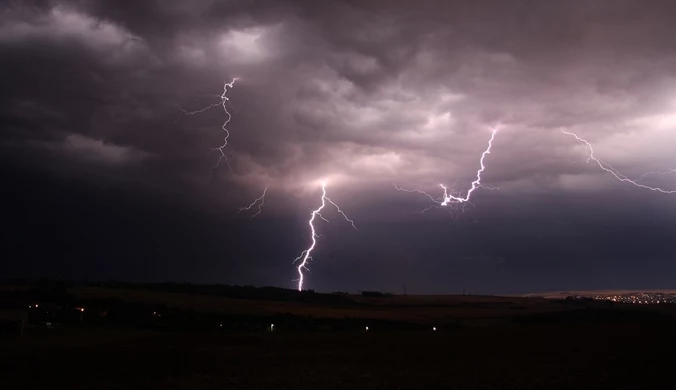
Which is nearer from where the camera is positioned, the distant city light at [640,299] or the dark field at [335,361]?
the dark field at [335,361]

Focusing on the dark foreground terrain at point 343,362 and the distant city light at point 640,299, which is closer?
the dark foreground terrain at point 343,362

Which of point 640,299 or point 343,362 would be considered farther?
point 640,299

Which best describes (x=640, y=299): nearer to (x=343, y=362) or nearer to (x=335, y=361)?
(x=335, y=361)

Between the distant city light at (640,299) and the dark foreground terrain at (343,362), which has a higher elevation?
the dark foreground terrain at (343,362)

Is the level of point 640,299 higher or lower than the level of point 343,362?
lower

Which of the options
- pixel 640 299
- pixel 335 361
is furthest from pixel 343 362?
pixel 640 299

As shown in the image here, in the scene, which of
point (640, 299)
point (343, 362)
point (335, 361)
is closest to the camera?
point (343, 362)

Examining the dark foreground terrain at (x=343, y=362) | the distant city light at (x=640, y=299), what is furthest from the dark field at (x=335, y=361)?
the distant city light at (x=640, y=299)

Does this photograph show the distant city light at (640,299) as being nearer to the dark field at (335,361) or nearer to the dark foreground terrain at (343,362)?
the dark field at (335,361)

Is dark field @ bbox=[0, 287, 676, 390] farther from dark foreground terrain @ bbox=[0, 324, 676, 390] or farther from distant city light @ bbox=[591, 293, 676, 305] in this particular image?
distant city light @ bbox=[591, 293, 676, 305]

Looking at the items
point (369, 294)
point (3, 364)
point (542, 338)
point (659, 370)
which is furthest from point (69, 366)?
point (369, 294)

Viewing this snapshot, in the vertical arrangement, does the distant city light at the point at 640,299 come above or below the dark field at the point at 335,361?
below

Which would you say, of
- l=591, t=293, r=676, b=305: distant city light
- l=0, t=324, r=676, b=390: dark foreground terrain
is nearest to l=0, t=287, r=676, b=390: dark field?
l=0, t=324, r=676, b=390: dark foreground terrain

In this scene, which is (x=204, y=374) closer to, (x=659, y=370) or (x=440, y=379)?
(x=440, y=379)
